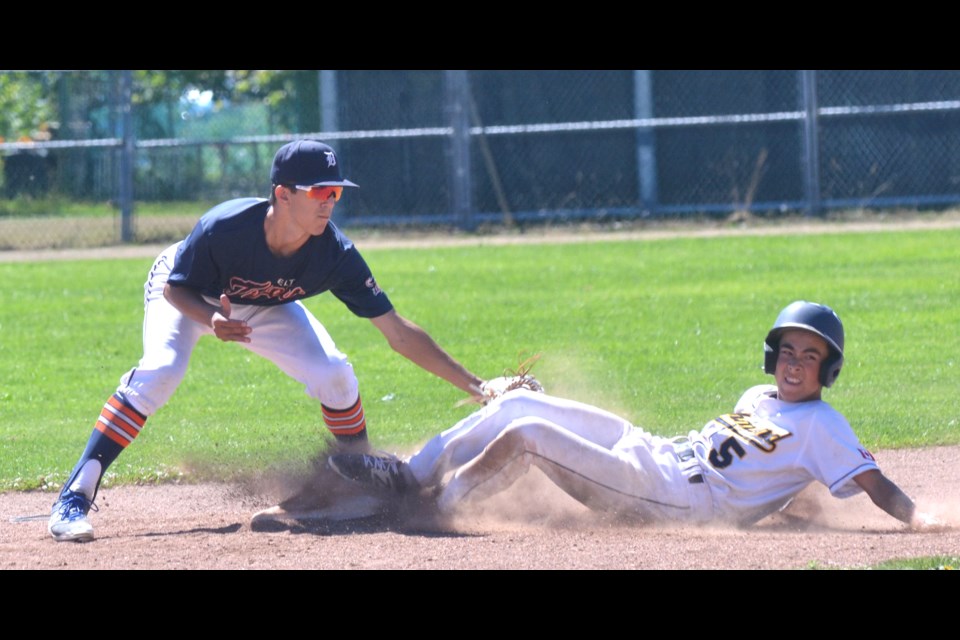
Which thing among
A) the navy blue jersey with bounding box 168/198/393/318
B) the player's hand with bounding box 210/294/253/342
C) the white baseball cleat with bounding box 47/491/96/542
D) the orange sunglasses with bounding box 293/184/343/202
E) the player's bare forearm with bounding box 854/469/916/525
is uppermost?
the orange sunglasses with bounding box 293/184/343/202

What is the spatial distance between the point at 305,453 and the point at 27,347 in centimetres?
500

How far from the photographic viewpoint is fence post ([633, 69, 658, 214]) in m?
18.9

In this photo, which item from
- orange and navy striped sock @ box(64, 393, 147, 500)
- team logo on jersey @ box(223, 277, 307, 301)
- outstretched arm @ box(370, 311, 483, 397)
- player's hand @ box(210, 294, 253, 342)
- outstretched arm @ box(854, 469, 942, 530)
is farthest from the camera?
outstretched arm @ box(370, 311, 483, 397)

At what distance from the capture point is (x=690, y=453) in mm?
5527

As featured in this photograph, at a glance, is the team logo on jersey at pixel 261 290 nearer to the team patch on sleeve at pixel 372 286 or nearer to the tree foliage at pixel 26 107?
the team patch on sleeve at pixel 372 286

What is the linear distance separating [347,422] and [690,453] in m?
1.69

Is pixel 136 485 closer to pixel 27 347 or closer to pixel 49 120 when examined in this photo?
pixel 27 347

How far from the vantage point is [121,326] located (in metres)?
11.9

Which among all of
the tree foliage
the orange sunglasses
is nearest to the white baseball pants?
the orange sunglasses

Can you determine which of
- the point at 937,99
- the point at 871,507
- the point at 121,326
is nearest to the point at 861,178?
the point at 937,99

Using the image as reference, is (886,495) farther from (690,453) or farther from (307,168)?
(307,168)

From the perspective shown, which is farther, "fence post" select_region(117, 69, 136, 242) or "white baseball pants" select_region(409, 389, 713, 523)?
"fence post" select_region(117, 69, 136, 242)

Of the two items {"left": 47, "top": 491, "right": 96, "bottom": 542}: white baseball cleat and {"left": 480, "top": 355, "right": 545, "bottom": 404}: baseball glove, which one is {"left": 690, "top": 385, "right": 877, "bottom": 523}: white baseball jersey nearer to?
{"left": 480, "top": 355, "right": 545, "bottom": 404}: baseball glove

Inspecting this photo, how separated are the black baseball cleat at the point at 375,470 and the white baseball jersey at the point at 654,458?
18 cm
